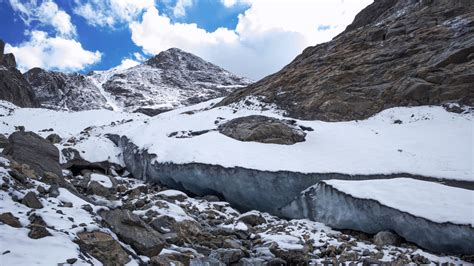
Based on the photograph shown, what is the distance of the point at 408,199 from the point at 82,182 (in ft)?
38.2

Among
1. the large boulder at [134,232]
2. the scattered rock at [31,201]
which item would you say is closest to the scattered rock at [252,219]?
the large boulder at [134,232]

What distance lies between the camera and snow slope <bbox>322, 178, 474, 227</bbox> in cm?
902

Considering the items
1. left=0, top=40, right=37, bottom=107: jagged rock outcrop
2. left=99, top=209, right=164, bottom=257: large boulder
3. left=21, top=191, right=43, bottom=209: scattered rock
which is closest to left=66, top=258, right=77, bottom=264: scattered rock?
left=99, top=209, right=164, bottom=257: large boulder

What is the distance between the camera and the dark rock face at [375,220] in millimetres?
8805

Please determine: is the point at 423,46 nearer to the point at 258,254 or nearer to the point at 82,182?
the point at 258,254

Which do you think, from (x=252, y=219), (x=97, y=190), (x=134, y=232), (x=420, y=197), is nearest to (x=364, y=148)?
(x=420, y=197)

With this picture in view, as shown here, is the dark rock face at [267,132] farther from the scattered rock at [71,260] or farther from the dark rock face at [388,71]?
the scattered rock at [71,260]

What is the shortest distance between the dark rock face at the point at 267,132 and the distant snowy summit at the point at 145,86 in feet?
154

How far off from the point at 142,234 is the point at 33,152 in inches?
279

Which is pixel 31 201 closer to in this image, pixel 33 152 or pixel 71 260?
pixel 71 260

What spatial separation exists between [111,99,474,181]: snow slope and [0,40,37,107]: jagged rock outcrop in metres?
43.4

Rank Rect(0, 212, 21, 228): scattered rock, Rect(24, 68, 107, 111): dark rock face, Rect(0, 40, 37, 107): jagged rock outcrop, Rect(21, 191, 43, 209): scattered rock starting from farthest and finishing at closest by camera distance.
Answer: Rect(24, 68, 107, 111): dark rock face < Rect(0, 40, 37, 107): jagged rock outcrop < Rect(21, 191, 43, 209): scattered rock < Rect(0, 212, 21, 228): scattered rock

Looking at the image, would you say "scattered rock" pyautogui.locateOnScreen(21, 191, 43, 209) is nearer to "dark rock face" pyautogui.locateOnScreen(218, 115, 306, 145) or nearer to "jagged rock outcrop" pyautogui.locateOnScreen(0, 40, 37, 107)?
"dark rock face" pyautogui.locateOnScreen(218, 115, 306, 145)

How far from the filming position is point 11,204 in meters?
7.44
